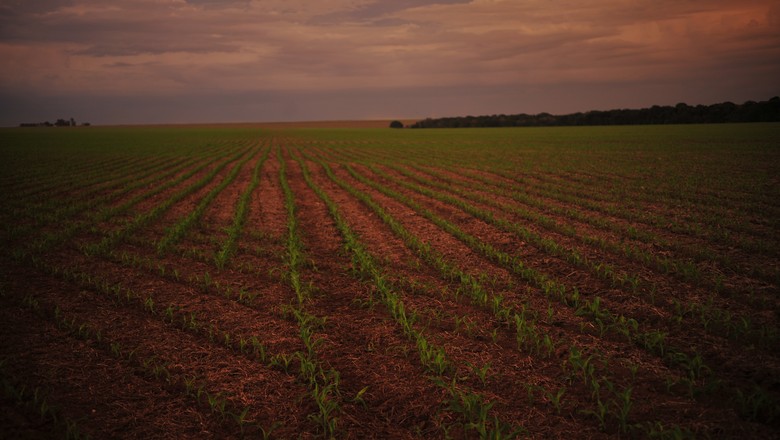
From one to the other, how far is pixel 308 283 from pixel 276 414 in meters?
3.31

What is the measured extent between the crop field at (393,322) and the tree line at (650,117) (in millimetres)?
85280

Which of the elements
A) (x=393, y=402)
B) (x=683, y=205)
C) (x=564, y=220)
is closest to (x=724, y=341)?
(x=393, y=402)

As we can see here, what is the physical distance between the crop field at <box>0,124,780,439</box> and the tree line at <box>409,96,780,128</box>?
85.3 metres

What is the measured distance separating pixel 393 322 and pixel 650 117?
4162 inches

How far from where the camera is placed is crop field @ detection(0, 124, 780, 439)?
3852mm

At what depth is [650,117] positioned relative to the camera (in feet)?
300

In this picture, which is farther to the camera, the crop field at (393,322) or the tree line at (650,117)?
the tree line at (650,117)

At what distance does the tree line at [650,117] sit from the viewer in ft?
246

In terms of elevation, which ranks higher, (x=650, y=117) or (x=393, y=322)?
(x=650, y=117)

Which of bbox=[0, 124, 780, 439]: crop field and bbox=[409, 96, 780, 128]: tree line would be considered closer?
bbox=[0, 124, 780, 439]: crop field

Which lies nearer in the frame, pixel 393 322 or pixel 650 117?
pixel 393 322

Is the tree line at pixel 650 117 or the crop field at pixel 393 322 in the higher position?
the tree line at pixel 650 117

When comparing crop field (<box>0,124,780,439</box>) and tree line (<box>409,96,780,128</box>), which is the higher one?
tree line (<box>409,96,780,128</box>)

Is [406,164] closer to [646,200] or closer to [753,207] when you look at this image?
[646,200]
